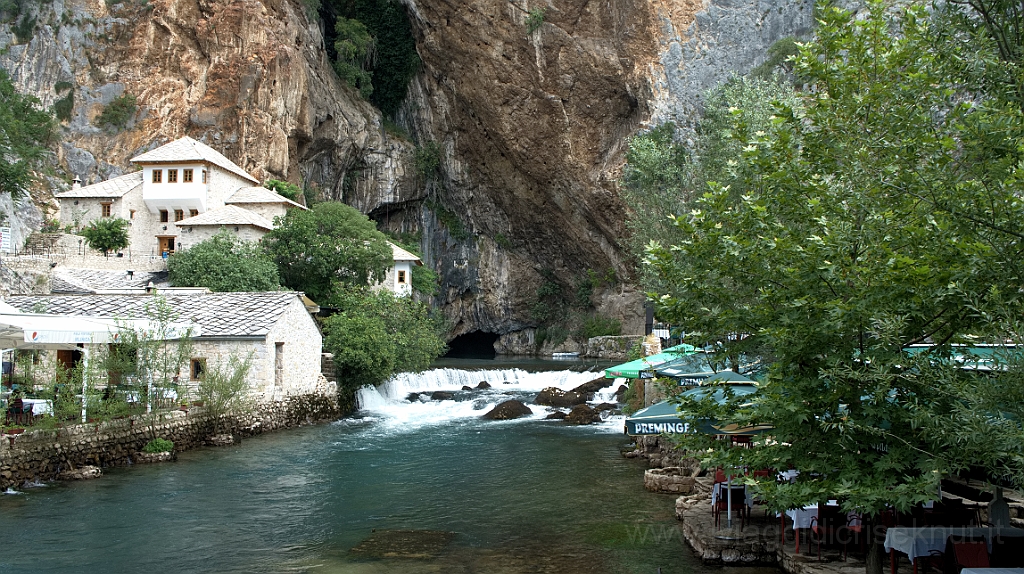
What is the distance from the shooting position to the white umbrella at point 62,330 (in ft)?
49.1

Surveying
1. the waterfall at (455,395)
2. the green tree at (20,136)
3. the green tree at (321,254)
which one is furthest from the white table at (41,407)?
the green tree at (20,136)

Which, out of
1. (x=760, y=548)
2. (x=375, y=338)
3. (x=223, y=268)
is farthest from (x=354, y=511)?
(x=223, y=268)

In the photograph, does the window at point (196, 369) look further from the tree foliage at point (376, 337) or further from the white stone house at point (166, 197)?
the white stone house at point (166, 197)

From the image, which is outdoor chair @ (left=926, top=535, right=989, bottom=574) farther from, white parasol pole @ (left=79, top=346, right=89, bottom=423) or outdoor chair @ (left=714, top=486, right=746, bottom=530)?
white parasol pole @ (left=79, top=346, right=89, bottom=423)

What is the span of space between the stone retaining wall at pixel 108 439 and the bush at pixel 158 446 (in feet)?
0.46

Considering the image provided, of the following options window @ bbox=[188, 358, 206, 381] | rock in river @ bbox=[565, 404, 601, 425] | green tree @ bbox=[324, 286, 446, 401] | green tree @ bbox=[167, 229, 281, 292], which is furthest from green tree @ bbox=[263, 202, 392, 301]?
rock in river @ bbox=[565, 404, 601, 425]

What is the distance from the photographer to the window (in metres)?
22.5

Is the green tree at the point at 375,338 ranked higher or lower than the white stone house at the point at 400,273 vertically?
lower

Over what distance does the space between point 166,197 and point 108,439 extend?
89.0ft

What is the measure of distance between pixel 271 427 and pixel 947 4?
21.2m

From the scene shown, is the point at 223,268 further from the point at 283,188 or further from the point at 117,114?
the point at 117,114

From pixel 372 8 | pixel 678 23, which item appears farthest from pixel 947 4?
pixel 372 8

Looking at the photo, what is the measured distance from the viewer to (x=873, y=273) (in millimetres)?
7117

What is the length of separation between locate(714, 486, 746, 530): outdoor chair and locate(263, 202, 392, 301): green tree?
25.0 meters
